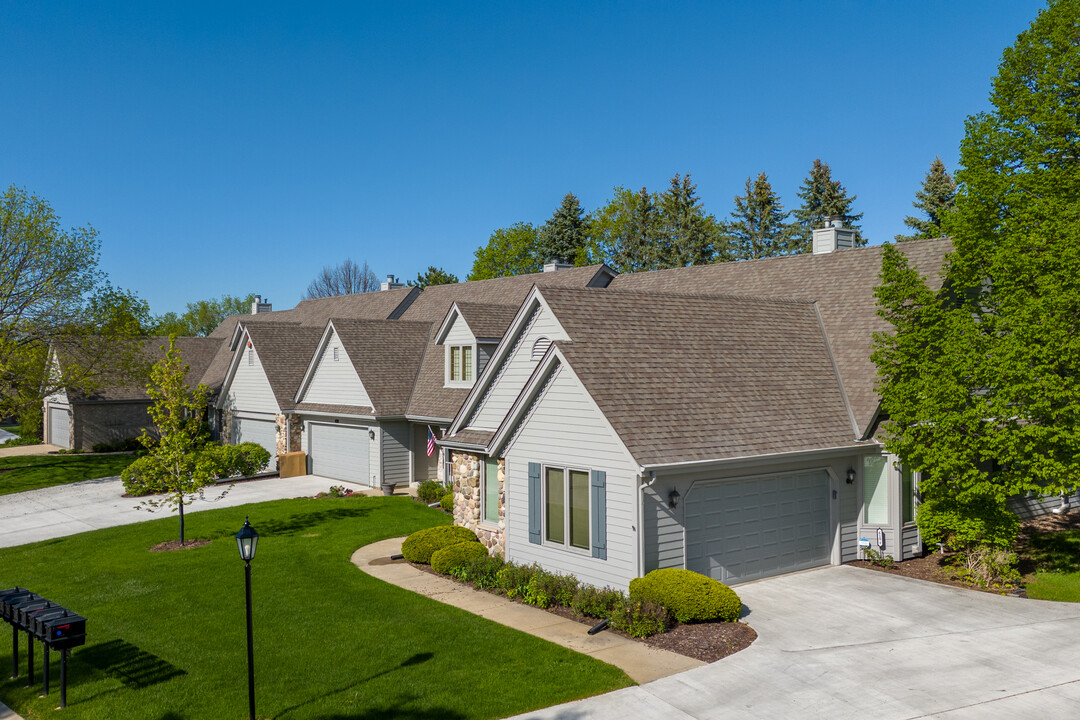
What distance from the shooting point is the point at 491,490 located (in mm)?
18766

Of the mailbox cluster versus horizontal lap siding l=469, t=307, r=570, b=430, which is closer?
the mailbox cluster

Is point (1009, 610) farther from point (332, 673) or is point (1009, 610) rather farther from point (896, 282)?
point (332, 673)

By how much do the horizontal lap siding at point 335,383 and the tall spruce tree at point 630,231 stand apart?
37933mm

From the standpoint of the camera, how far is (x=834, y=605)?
1420 centimetres

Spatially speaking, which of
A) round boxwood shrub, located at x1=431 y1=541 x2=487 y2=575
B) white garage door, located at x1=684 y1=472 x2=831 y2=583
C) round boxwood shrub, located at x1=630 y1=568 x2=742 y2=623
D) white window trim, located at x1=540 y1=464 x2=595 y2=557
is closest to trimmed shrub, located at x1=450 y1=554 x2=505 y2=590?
round boxwood shrub, located at x1=431 y1=541 x2=487 y2=575

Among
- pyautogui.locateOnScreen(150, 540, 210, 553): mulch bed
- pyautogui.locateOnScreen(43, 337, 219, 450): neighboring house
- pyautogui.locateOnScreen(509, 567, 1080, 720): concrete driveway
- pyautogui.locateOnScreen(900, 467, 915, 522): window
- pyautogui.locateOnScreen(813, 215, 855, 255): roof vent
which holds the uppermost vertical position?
pyautogui.locateOnScreen(813, 215, 855, 255): roof vent

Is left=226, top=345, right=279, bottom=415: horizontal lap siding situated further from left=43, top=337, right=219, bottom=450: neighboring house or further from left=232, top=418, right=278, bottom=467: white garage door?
left=43, top=337, right=219, bottom=450: neighboring house

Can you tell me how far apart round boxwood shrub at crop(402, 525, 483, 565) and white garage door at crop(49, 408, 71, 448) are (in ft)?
104

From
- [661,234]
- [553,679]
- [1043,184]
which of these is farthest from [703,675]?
[661,234]

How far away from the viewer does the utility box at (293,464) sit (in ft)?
100

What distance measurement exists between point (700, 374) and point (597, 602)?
538 centimetres

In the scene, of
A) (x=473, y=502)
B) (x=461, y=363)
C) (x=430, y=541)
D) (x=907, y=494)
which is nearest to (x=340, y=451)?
(x=461, y=363)

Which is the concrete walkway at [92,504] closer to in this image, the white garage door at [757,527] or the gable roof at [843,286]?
the gable roof at [843,286]

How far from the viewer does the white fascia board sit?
97.6ft
